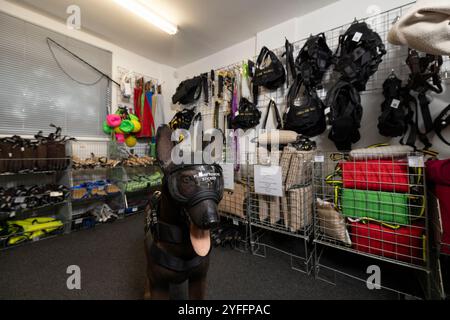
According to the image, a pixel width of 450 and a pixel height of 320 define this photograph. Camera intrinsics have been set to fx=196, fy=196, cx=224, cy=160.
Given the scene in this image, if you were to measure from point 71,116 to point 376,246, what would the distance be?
3.84 meters

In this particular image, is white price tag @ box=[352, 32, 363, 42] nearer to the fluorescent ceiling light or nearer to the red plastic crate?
the red plastic crate

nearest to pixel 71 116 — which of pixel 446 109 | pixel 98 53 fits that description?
pixel 98 53

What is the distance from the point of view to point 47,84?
8.69ft

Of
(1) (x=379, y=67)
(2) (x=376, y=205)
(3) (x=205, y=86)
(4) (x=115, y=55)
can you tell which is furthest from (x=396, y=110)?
(4) (x=115, y=55)

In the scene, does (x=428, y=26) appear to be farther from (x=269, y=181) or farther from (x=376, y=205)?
(x=269, y=181)

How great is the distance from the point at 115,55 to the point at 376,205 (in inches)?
162

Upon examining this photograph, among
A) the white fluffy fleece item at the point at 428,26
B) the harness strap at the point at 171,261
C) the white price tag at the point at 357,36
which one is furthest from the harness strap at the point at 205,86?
the harness strap at the point at 171,261

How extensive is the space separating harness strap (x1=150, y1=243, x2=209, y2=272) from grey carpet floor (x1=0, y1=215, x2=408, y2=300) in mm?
771

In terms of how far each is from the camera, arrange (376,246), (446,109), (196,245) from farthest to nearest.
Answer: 1. (446,109)
2. (376,246)
3. (196,245)

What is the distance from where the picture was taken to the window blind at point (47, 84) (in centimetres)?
238

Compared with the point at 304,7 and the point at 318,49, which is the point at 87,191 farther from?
the point at 304,7

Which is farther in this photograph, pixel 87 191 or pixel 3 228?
pixel 87 191

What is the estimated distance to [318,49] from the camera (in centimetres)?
202

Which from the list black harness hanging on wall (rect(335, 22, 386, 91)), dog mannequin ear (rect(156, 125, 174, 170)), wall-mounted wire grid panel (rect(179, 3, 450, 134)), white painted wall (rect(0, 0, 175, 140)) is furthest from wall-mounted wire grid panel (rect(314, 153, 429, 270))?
white painted wall (rect(0, 0, 175, 140))
